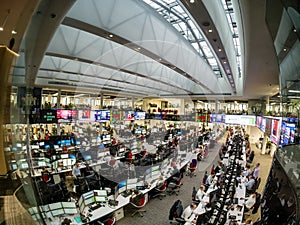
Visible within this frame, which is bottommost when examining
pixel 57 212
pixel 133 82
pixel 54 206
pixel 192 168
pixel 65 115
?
pixel 192 168

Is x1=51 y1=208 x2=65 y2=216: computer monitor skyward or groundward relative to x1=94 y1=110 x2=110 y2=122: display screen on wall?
groundward

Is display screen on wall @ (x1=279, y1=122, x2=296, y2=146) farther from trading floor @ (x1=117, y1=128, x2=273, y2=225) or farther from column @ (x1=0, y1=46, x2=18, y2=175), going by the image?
column @ (x1=0, y1=46, x2=18, y2=175)

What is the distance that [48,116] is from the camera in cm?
1197

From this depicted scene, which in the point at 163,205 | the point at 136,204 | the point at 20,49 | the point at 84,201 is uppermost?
the point at 20,49

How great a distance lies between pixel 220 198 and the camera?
8.69m

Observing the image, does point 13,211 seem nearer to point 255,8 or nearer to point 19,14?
point 19,14

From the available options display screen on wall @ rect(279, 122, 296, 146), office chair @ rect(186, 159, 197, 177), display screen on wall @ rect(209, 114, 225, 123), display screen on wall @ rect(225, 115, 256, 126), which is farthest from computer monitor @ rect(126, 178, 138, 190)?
display screen on wall @ rect(209, 114, 225, 123)

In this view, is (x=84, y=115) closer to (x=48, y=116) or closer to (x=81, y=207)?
(x=48, y=116)

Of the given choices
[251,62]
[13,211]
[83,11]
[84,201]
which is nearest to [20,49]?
[83,11]

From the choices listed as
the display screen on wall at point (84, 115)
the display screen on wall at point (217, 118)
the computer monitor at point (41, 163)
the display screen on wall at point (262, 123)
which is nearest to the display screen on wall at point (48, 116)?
the computer monitor at point (41, 163)

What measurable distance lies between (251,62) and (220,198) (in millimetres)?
5733

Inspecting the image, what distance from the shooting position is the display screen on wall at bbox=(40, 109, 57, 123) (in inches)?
461

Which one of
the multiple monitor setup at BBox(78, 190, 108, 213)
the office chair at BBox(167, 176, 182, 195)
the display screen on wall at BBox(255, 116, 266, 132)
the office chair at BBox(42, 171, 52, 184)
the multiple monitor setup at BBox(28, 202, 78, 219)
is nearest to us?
the multiple monitor setup at BBox(28, 202, 78, 219)

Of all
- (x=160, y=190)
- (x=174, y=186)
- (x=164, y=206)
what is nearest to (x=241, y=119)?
(x=174, y=186)
